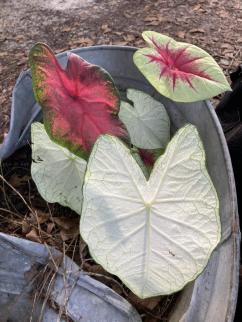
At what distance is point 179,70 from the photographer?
1.15 m

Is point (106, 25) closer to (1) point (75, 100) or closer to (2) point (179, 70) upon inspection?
(2) point (179, 70)

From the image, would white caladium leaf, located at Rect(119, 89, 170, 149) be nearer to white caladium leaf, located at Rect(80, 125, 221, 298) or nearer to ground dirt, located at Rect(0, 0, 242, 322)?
white caladium leaf, located at Rect(80, 125, 221, 298)

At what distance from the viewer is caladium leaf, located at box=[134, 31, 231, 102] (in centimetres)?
105

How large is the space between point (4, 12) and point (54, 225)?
1963 mm

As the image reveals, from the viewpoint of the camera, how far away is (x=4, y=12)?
2.80 m

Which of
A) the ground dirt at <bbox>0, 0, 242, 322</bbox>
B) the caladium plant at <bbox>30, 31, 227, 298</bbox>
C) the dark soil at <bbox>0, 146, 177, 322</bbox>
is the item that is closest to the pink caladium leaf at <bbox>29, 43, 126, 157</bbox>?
the caladium plant at <bbox>30, 31, 227, 298</bbox>

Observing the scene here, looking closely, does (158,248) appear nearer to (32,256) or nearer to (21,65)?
(32,256)

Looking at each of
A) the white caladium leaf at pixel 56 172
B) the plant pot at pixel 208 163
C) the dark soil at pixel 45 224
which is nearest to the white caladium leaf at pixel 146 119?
the plant pot at pixel 208 163

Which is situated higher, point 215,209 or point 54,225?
point 215,209

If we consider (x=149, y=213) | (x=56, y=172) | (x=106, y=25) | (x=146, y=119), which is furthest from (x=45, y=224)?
(x=106, y=25)

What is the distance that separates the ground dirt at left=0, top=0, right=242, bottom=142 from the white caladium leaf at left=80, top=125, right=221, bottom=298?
160 centimetres

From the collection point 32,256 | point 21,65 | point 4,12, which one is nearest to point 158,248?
point 32,256

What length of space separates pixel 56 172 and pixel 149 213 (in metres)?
0.38

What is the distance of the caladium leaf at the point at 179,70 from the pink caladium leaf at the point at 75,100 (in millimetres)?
132
